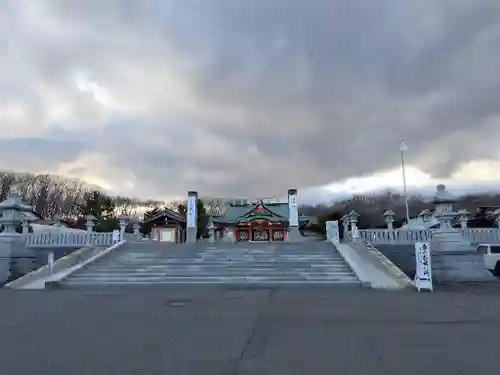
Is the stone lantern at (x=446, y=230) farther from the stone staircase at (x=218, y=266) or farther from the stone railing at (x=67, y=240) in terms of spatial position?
the stone railing at (x=67, y=240)

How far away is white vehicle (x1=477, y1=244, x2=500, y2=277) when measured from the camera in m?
16.9

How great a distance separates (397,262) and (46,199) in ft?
160

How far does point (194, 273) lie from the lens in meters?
15.0

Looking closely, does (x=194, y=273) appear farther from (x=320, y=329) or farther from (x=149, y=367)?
(x=149, y=367)

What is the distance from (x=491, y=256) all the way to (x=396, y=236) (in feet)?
12.6

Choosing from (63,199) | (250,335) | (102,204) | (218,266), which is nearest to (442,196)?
(218,266)

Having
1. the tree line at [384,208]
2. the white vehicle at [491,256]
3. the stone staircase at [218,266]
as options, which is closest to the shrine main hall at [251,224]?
the tree line at [384,208]

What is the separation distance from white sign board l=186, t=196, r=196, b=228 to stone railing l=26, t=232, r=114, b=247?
12542 millimetres

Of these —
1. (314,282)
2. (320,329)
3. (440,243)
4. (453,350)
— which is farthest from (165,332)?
(440,243)

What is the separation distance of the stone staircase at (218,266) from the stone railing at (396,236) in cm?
192

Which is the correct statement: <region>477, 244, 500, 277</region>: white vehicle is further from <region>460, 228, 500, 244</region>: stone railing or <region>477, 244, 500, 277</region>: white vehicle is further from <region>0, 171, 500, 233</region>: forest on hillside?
<region>0, 171, 500, 233</region>: forest on hillside

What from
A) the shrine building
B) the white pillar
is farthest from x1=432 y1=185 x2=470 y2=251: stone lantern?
the shrine building

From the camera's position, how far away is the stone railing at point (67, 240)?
1948 cm

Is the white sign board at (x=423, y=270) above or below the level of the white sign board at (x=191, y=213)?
below
